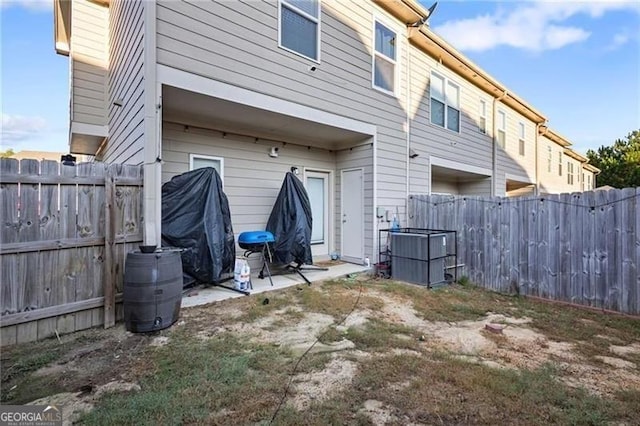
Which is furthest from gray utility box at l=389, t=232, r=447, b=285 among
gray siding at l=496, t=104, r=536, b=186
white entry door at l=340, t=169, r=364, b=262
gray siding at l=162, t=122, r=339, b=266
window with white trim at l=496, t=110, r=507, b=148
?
window with white trim at l=496, t=110, r=507, b=148

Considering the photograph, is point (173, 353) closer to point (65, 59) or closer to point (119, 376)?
point (119, 376)

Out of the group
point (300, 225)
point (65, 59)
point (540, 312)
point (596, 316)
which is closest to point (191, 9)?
point (300, 225)

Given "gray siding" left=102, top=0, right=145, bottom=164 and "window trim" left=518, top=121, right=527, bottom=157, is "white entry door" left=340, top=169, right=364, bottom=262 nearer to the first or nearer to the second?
"gray siding" left=102, top=0, right=145, bottom=164

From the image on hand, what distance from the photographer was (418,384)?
2.44m

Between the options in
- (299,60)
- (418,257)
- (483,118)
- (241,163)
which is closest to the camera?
(299,60)

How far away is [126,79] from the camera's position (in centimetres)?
503

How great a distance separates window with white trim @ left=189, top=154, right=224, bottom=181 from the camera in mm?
5622

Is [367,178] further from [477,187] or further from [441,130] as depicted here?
[477,187]

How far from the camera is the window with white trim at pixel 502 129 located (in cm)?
1182

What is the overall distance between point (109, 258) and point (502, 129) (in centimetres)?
1323

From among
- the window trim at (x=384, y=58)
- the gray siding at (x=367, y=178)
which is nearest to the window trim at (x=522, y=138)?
the window trim at (x=384, y=58)

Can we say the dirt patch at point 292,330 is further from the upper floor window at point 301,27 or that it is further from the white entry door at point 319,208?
the upper floor window at point 301,27

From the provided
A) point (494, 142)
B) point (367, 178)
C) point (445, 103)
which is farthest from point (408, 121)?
point (494, 142)

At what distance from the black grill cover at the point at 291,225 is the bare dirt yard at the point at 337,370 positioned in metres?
1.64
